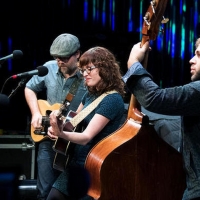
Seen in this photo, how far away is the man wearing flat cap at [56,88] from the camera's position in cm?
425

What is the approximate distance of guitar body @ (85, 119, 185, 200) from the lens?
273 cm

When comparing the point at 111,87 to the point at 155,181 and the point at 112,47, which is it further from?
the point at 112,47

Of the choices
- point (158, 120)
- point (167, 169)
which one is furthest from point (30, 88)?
point (167, 169)

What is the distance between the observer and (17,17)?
5988mm

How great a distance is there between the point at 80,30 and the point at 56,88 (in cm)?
165

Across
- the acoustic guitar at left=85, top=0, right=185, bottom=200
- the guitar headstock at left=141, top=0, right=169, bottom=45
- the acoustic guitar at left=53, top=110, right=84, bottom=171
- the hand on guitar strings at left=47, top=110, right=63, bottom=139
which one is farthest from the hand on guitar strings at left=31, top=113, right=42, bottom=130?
the guitar headstock at left=141, top=0, right=169, bottom=45

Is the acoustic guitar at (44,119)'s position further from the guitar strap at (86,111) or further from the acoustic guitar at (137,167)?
the acoustic guitar at (137,167)

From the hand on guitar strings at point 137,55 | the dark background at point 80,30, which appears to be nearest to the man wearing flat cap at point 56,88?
the dark background at point 80,30

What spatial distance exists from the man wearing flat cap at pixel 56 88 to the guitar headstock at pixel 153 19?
5.39 ft

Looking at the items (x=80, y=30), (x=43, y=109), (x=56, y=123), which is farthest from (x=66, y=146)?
(x=80, y=30)

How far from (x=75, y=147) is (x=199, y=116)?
1190mm

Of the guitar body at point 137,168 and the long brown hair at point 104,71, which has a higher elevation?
the long brown hair at point 104,71

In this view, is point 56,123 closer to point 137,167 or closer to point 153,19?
point 137,167

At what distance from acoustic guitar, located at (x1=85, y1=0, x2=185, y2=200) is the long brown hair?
1.70ft
